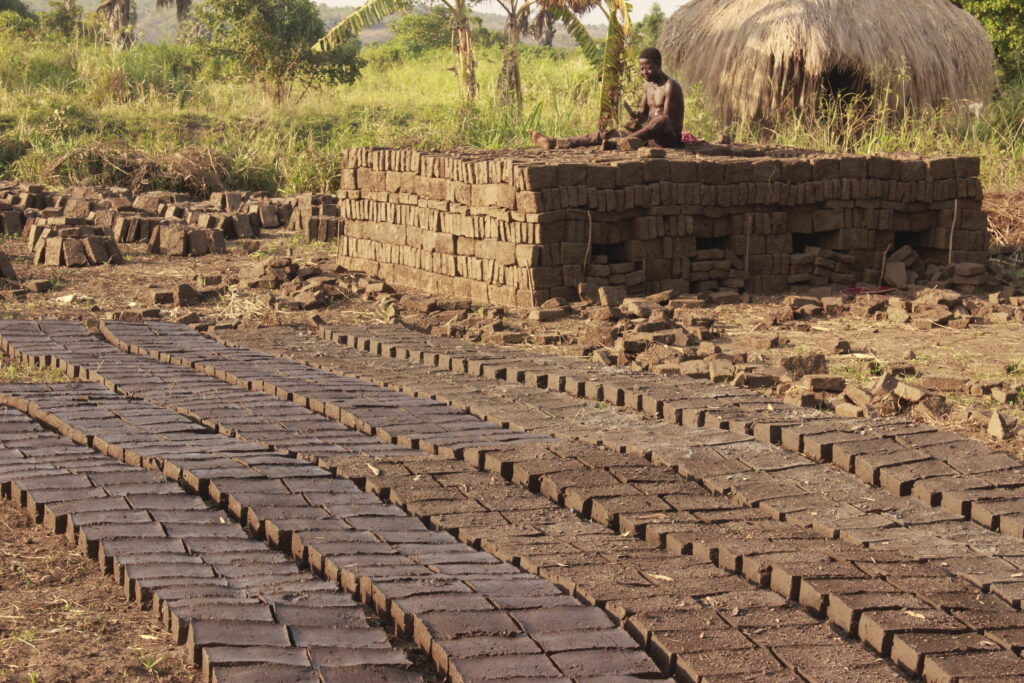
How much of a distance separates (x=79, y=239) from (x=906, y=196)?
7201 mm

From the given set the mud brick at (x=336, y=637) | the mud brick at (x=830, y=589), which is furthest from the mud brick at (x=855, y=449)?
the mud brick at (x=336, y=637)

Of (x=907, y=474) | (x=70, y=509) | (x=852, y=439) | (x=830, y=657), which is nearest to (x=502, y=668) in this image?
(x=830, y=657)

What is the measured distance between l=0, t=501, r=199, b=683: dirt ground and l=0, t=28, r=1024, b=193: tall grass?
407 inches

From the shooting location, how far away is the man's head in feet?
34.4

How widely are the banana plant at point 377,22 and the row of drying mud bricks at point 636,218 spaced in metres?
6.06

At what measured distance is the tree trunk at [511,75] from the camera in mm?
16531

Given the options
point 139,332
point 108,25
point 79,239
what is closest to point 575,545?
point 139,332

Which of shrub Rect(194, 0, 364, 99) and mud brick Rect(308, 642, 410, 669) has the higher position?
shrub Rect(194, 0, 364, 99)

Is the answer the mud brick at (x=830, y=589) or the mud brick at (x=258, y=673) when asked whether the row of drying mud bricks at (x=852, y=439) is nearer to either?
the mud brick at (x=830, y=589)

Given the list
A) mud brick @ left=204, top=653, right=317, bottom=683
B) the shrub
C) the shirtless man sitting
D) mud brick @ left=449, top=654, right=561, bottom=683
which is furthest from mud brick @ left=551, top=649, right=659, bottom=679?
the shrub

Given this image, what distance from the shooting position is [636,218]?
9.10 m

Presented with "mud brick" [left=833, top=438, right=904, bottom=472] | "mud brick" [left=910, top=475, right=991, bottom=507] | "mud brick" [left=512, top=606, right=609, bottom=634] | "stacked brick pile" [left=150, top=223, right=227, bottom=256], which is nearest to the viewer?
"mud brick" [left=512, top=606, right=609, bottom=634]

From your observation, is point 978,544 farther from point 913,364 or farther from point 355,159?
point 355,159

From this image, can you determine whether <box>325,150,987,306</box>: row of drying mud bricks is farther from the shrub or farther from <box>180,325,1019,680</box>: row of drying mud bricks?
the shrub
